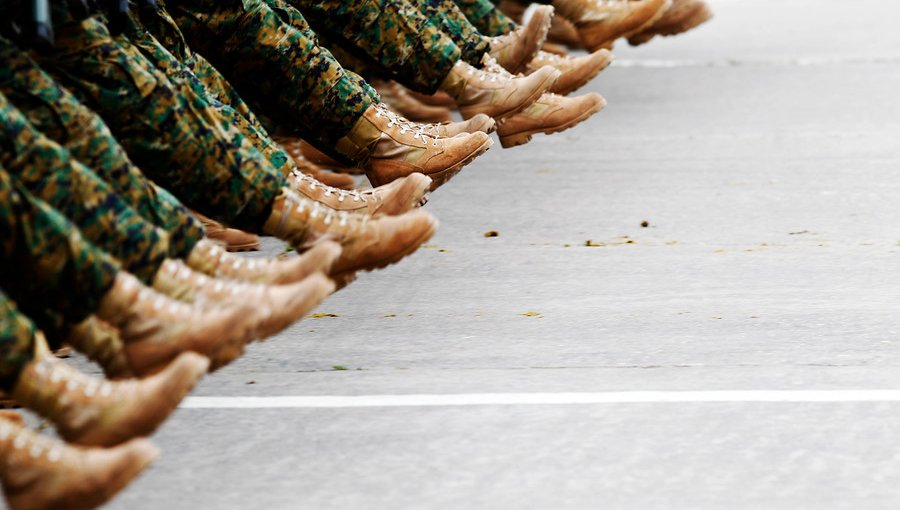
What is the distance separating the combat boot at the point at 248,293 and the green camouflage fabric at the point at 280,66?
1.44 meters

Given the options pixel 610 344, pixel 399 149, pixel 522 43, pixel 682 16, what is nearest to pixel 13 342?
pixel 610 344

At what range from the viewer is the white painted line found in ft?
12.1

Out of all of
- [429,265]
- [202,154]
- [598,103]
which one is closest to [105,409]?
[202,154]

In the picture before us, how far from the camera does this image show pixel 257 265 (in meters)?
3.80

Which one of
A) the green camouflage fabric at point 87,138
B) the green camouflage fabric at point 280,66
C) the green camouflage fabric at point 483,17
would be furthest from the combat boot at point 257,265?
the green camouflage fabric at point 483,17

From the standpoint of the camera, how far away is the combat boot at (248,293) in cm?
347

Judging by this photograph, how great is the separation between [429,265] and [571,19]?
2486 millimetres

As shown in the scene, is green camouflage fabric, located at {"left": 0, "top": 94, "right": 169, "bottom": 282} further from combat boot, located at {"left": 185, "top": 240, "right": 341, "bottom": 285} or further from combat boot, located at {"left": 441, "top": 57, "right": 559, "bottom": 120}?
combat boot, located at {"left": 441, "top": 57, "right": 559, "bottom": 120}

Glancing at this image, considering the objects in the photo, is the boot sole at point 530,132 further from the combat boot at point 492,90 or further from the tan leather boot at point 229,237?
the tan leather boot at point 229,237

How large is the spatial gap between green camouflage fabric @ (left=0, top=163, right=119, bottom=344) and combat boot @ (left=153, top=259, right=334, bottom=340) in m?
0.25

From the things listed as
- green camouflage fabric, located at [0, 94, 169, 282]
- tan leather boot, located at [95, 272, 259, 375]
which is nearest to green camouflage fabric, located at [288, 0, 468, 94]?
green camouflage fabric, located at [0, 94, 169, 282]

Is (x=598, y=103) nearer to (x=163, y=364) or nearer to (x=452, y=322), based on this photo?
(x=452, y=322)

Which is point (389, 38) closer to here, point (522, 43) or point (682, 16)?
point (522, 43)

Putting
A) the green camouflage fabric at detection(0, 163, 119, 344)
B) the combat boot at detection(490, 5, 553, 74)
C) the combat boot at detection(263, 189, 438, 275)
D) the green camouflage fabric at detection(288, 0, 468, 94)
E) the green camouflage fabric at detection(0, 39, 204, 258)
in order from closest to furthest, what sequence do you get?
1. the green camouflage fabric at detection(0, 163, 119, 344)
2. the green camouflage fabric at detection(0, 39, 204, 258)
3. the combat boot at detection(263, 189, 438, 275)
4. the green camouflage fabric at detection(288, 0, 468, 94)
5. the combat boot at detection(490, 5, 553, 74)
